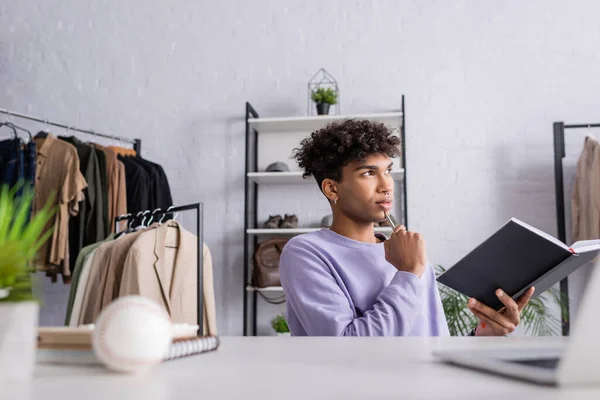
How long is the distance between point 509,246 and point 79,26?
3628 millimetres

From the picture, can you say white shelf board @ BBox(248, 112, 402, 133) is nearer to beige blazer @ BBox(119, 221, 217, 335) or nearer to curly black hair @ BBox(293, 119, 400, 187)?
beige blazer @ BBox(119, 221, 217, 335)

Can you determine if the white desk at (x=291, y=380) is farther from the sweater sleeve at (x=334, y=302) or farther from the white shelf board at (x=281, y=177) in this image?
the white shelf board at (x=281, y=177)

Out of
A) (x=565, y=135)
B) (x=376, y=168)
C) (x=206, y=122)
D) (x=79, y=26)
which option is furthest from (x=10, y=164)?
(x=565, y=135)

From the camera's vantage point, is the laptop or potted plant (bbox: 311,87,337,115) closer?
the laptop

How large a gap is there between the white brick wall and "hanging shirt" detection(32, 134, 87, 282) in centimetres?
80

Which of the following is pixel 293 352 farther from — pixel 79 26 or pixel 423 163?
pixel 79 26

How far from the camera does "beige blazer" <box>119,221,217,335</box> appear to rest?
238 centimetres

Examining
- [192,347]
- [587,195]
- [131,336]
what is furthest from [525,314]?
[131,336]

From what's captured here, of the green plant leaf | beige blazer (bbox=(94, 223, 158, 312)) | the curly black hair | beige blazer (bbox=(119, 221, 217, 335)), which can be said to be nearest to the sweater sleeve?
the curly black hair

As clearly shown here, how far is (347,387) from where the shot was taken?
19.8 inches

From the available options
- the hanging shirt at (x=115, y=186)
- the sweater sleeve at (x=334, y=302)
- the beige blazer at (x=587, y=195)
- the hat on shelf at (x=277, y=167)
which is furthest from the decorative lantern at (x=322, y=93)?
the sweater sleeve at (x=334, y=302)

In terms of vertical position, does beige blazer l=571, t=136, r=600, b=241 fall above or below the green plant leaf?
above

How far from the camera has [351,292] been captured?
1.52 m

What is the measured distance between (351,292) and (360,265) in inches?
3.4
